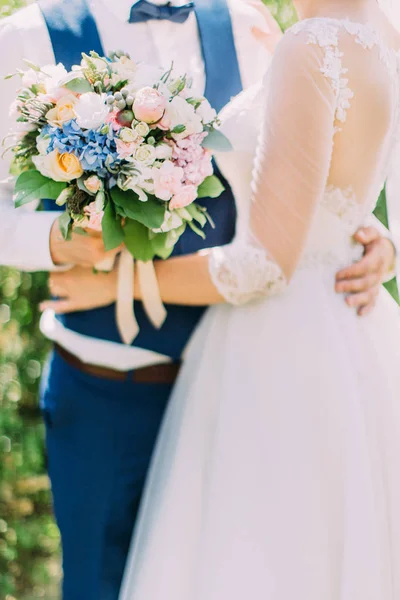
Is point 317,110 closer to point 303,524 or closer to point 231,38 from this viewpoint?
point 231,38

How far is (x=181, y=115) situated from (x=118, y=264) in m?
0.50

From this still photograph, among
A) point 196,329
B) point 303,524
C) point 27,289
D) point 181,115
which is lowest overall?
point 27,289

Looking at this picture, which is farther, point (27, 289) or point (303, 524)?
point (27, 289)

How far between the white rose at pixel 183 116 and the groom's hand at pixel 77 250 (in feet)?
1.35

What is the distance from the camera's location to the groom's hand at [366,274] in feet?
6.78

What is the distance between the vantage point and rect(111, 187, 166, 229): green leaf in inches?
69.9

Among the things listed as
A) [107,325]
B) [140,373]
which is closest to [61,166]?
[107,325]

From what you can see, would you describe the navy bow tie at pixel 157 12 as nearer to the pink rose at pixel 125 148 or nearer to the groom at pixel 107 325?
the groom at pixel 107 325

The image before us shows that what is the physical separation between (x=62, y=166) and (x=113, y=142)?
123 millimetres

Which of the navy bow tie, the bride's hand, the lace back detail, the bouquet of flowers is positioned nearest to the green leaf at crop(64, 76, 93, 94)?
the bouquet of flowers

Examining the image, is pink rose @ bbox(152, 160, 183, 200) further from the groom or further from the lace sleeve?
the groom

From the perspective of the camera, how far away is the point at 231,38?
2361mm

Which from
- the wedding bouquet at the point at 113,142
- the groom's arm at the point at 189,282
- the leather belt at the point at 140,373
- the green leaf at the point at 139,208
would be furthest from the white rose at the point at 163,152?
the leather belt at the point at 140,373

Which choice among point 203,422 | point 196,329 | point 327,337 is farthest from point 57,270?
point 327,337
